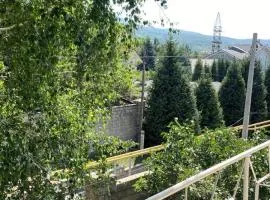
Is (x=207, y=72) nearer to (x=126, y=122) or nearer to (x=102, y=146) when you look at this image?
(x=126, y=122)

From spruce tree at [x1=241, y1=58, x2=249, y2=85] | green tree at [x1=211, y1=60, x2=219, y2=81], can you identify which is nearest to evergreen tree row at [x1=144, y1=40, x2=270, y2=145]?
spruce tree at [x1=241, y1=58, x2=249, y2=85]

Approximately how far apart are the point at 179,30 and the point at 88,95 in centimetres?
94

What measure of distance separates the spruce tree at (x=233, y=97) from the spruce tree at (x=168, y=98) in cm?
438

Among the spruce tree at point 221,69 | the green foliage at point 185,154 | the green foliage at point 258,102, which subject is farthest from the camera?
the spruce tree at point 221,69

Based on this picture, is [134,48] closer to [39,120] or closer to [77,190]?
[39,120]

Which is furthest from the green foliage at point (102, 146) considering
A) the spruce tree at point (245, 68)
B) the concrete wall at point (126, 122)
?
the spruce tree at point (245, 68)

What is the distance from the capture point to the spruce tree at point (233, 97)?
21.7m

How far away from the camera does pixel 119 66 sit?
3641mm

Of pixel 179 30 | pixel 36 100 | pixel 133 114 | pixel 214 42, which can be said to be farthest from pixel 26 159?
pixel 214 42

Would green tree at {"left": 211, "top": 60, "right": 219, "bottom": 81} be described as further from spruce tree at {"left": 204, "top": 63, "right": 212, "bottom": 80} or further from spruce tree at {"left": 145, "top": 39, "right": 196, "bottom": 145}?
spruce tree at {"left": 145, "top": 39, "right": 196, "bottom": 145}

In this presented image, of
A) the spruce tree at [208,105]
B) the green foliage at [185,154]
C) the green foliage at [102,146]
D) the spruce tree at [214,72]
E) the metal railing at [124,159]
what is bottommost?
the spruce tree at [214,72]

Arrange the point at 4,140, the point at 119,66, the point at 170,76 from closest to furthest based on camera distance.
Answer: the point at 4,140 → the point at 119,66 → the point at 170,76

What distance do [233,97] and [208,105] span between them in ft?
9.55

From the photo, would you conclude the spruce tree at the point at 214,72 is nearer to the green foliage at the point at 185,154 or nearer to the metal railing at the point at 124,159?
the metal railing at the point at 124,159
